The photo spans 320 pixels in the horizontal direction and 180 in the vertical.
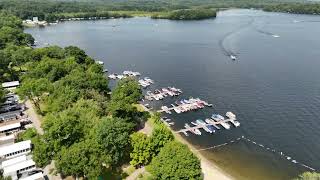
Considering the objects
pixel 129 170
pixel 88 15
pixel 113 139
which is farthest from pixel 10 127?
pixel 88 15

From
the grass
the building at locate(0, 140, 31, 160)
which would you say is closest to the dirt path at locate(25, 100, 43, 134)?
the building at locate(0, 140, 31, 160)

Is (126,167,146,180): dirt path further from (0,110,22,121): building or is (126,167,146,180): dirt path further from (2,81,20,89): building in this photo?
(2,81,20,89): building

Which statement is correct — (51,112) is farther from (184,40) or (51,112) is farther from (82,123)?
(184,40)

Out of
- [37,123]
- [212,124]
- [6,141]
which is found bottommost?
[212,124]

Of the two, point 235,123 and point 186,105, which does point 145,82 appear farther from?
point 235,123

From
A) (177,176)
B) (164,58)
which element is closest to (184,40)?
(164,58)

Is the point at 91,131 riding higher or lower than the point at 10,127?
higher

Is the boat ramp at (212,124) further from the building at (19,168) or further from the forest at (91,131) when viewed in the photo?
the building at (19,168)
